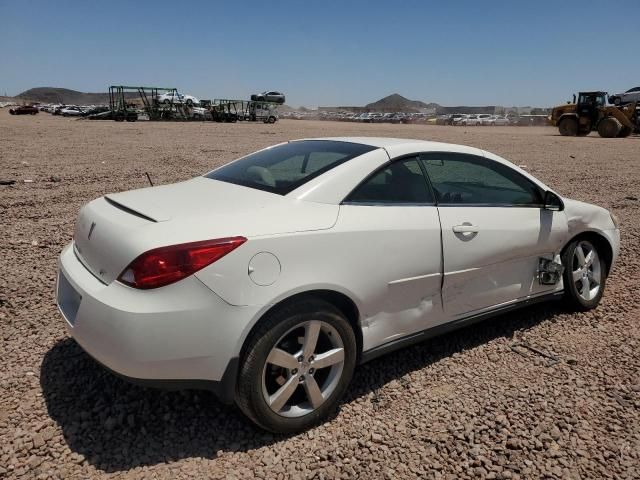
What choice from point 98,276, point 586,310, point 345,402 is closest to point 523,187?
point 586,310

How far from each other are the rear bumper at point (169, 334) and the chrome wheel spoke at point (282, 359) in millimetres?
202

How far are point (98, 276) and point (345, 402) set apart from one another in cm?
153

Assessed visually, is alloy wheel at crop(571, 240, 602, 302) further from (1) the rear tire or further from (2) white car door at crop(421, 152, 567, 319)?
(1) the rear tire

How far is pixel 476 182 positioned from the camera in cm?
388

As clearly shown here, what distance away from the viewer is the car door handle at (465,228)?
3229 millimetres

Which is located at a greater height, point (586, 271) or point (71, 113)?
point (71, 113)

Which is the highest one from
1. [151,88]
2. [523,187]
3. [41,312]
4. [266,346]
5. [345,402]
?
[151,88]

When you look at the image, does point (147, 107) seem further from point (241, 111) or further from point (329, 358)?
point (329, 358)

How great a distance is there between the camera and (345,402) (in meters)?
3.04

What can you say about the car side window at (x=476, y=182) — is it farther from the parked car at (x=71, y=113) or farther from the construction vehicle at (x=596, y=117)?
the parked car at (x=71, y=113)

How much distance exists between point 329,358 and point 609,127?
33.5 meters

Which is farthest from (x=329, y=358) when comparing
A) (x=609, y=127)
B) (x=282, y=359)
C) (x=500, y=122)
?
(x=500, y=122)

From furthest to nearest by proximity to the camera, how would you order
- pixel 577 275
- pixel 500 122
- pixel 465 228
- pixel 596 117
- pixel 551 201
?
pixel 500 122, pixel 596 117, pixel 577 275, pixel 551 201, pixel 465 228

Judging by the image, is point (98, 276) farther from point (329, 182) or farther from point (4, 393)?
point (329, 182)
